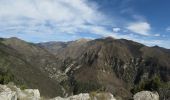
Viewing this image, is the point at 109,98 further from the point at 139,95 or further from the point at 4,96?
the point at 4,96

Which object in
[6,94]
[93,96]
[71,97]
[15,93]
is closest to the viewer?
[6,94]

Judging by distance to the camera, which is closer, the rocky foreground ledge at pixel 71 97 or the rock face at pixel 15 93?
the rock face at pixel 15 93

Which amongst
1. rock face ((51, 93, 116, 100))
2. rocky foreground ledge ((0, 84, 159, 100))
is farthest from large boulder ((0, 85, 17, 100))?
rock face ((51, 93, 116, 100))

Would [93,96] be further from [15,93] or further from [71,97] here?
[15,93]

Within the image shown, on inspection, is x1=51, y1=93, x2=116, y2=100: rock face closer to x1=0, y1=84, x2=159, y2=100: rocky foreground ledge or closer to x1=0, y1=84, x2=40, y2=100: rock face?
x1=0, y1=84, x2=159, y2=100: rocky foreground ledge

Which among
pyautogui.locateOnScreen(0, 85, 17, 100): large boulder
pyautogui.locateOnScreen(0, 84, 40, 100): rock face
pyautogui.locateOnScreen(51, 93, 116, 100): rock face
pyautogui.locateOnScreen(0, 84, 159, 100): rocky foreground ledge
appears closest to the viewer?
pyautogui.locateOnScreen(0, 85, 17, 100): large boulder

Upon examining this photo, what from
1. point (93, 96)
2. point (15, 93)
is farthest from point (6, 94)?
point (93, 96)

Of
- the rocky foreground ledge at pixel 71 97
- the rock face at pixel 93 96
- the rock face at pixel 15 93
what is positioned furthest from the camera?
the rock face at pixel 93 96

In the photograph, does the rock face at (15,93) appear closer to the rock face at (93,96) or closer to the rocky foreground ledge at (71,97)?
the rocky foreground ledge at (71,97)

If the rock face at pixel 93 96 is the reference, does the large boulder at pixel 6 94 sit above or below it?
above

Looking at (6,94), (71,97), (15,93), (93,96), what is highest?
(6,94)

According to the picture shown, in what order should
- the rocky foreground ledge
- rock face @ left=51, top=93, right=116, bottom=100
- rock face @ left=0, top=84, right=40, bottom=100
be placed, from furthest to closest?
rock face @ left=51, top=93, right=116, bottom=100, the rocky foreground ledge, rock face @ left=0, top=84, right=40, bottom=100

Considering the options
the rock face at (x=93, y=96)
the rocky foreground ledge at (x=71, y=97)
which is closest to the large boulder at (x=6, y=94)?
the rocky foreground ledge at (x=71, y=97)

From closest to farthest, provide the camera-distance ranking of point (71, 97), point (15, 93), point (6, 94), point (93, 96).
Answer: point (6, 94) < point (15, 93) < point (93, 96) < point (71, 97)
